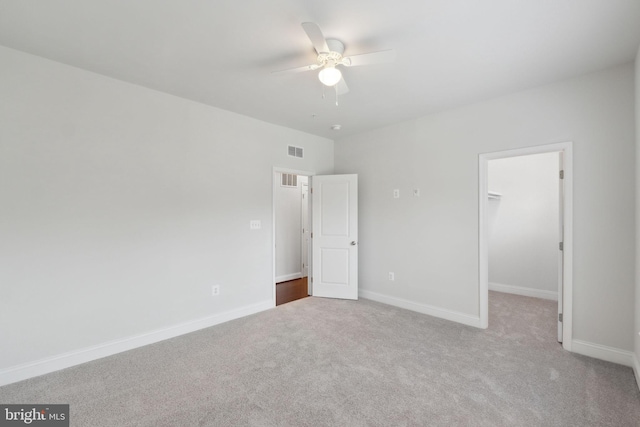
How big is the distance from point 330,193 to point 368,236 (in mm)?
965

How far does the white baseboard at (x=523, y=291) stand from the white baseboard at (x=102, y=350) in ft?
14.4

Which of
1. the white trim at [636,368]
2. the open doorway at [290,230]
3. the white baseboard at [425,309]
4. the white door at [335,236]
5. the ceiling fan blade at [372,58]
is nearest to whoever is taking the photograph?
the ceiling fan blade at [372,58]

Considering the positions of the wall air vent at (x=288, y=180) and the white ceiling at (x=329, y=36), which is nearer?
the white ceiling at (x=329, y=36)

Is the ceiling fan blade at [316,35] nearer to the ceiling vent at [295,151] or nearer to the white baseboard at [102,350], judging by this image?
the ceiling vent at [295,151]

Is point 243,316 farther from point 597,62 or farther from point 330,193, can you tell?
point 597,62

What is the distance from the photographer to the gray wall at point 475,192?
2555mm

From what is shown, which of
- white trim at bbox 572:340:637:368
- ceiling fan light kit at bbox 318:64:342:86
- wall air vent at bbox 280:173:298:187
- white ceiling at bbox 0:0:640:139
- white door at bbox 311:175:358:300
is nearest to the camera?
white ceiling at bbox 0:0:640:139

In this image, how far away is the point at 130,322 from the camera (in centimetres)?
289

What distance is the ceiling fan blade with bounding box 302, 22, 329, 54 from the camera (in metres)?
1.72

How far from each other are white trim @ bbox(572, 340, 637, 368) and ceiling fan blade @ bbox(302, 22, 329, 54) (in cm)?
362

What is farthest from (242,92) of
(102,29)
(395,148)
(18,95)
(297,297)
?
(297,297)

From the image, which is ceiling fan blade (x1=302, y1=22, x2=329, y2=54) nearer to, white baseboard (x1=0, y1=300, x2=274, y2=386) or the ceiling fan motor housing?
the ceiling fan motor housing

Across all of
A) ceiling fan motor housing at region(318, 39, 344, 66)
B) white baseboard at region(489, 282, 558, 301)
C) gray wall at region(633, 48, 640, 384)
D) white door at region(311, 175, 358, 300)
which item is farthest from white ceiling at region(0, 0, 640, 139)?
white baseboard at region(489, 282, 558, 301)

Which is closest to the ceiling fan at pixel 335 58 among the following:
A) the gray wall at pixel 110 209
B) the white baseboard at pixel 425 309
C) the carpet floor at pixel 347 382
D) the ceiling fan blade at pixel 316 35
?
the ceiling fan blade at pixel 316 35
